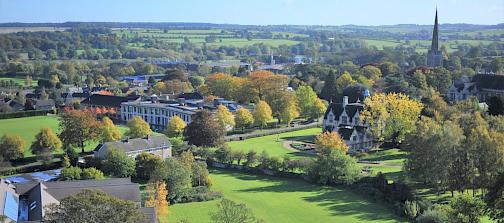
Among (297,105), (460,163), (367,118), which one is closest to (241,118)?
(297,105)

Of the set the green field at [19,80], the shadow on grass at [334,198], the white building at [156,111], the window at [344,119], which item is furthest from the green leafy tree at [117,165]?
the green field at [19,80]

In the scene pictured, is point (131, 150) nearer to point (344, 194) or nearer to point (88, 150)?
point (88, 150)

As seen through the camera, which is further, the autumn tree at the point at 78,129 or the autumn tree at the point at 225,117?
the autumn tree at the point at 225,117

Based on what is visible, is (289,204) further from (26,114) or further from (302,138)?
(26,114)

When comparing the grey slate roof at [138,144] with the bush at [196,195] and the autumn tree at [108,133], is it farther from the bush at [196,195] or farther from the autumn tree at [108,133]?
the bush at [196,195]

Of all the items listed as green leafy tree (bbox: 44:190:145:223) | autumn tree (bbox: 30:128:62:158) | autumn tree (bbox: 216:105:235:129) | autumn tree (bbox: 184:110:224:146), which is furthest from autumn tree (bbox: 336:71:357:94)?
green leafy tree (bbox: 44:190:145:223)

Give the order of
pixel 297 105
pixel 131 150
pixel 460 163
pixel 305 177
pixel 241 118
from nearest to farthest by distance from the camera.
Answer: pixel 460 163, pixel 305 177, pixel 131 150, pixel 241 118, pixel 297 105

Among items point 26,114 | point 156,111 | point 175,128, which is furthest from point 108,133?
point 26,114
